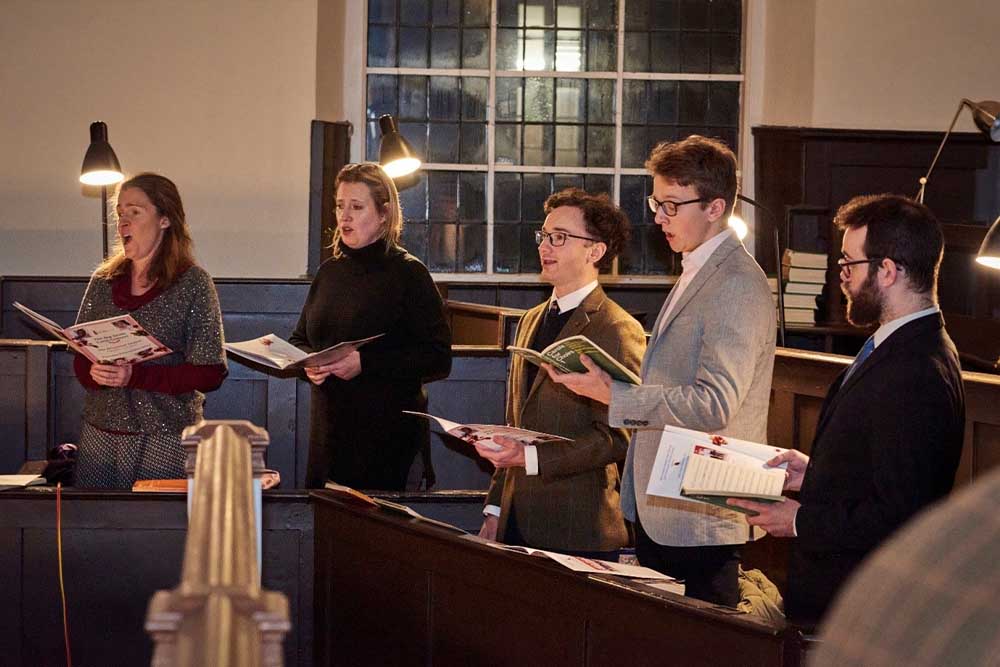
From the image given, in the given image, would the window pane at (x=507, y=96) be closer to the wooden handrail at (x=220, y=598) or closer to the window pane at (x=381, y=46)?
the window pane at (x=381, y=46)

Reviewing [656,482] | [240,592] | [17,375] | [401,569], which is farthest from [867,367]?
[17,375]

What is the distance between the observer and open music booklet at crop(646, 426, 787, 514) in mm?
2162

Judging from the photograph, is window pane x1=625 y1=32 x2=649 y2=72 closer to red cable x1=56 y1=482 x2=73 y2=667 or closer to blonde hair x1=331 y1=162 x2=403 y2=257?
blonde hair x1=331 y1=162 x2=403 y2=257

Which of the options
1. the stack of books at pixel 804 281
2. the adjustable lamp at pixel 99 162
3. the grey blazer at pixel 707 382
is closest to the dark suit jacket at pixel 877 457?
the grey blazer at pixel 707 382

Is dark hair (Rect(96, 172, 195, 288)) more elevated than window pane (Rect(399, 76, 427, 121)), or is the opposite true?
window pane (Rect(399, 76, 427, 121))

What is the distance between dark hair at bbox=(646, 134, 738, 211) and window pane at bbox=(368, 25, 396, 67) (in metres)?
7.20

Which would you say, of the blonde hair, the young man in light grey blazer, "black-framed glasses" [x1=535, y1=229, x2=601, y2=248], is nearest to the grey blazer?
the young man in light grey blazer

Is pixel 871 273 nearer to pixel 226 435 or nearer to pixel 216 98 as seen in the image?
pixel 226 435

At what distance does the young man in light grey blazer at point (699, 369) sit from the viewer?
7.84 ft

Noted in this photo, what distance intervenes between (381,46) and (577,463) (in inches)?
283

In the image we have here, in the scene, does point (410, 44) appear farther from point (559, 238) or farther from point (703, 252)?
point (703, 252)

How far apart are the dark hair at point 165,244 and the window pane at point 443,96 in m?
6.28

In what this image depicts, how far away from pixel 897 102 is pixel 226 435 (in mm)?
8670

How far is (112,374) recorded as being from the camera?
3127 millimetres
